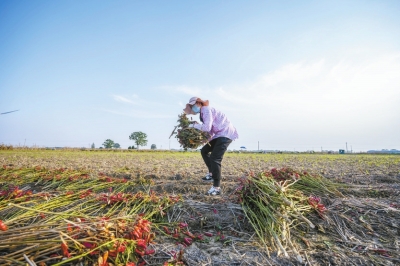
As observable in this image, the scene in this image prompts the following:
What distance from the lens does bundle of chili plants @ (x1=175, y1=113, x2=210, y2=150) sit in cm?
518

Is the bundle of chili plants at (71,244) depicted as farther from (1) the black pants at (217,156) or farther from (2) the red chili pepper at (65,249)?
(1) the black pants at (217,156)

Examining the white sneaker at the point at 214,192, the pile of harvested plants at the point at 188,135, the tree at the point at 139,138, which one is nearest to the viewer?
the white sneaker at the point at 214,192

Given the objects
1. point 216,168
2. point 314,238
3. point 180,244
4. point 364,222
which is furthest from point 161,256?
point 364,222

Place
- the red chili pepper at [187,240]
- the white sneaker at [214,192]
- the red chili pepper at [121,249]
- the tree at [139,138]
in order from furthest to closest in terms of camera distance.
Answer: the tree at [139,138] → the white sneaker at [214,192] → the red chili pepper at [187,240] → the red chili pepper at [121,249]

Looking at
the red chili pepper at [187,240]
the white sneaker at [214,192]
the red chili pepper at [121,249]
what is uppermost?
the white sneaker at [214,192]

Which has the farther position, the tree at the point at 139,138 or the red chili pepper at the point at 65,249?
the tree at the point at 139,138

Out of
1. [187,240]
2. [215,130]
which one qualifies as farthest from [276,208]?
[215,130]

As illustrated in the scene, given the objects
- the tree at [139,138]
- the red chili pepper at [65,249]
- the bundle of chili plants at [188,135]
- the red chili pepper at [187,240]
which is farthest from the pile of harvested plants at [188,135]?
the tree at [139,138]

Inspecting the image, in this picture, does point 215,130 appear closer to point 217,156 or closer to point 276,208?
point 217,156

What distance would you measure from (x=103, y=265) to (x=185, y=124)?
383 cm

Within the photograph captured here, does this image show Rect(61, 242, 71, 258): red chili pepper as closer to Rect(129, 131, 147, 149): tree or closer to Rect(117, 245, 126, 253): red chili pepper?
Rect(117, 245, 126, 253): red chili pepper

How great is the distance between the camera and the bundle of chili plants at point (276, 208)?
110 inches

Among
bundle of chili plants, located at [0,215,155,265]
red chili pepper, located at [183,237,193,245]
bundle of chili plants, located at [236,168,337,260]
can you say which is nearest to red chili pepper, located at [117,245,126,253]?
bundle of chili plants, located at [0,215,155,265]

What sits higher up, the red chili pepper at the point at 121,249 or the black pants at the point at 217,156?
the black pants at the point at 217,156
